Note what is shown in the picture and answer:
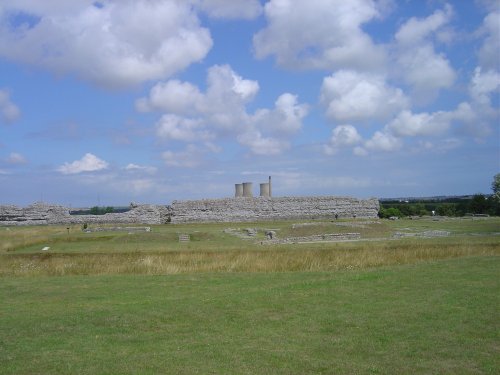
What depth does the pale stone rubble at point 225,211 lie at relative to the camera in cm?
5103

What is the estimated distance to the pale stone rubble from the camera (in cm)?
5103

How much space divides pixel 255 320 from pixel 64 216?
46.5 m

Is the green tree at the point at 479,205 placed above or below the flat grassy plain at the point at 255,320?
above

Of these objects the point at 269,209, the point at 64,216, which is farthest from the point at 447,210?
the point at 64,216

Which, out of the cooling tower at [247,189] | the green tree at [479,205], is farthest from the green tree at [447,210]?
the cooling tower at [247,189]

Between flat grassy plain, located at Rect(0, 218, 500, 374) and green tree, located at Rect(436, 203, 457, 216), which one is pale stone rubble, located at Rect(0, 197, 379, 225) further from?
flat grassy plain, located at Rect(0, 218, 500, 374)

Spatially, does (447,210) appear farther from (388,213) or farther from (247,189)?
(247,189)

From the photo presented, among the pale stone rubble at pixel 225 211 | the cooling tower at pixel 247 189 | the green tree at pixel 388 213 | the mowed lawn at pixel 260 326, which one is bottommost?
the mowed lawn at pixel 260 326

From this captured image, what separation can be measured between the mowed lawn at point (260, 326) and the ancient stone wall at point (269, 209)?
3853 cm

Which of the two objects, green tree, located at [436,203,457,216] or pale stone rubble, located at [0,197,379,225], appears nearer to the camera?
pale stone rubble, located at [0,197,379,225]

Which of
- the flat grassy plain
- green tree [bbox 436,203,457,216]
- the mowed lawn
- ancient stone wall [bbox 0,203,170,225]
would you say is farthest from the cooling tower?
the mowed lawn

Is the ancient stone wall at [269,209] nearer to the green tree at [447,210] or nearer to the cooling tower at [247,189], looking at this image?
the cooling tower at [247,189]

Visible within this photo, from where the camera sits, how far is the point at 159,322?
860cm

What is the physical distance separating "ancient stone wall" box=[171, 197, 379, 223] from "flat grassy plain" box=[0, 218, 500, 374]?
35.8m
